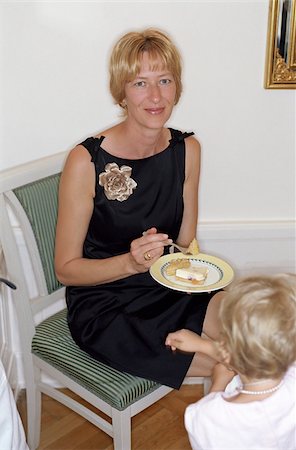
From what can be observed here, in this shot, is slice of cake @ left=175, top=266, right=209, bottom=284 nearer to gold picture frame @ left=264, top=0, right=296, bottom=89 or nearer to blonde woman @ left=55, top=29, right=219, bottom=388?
blonde woman @ left=55, top=29, right=219, bottom=388

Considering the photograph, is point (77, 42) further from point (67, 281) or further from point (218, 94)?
point (67, 281)

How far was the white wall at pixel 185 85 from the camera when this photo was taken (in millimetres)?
2379

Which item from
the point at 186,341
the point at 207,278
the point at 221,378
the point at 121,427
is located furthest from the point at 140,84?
the point at 121,427

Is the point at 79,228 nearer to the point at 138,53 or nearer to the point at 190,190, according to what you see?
the point at 190,190

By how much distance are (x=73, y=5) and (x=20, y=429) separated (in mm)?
1518

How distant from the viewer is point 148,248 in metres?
1.91

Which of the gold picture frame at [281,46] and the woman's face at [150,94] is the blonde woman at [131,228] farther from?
the gold picture frame at [281,46]

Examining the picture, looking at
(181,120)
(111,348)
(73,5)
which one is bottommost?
(111,348)

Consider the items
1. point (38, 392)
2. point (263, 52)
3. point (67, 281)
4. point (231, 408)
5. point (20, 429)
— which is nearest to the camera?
point (231, 408)

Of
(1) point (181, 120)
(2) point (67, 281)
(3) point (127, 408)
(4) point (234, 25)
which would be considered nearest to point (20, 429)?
(3) point (127, 408)

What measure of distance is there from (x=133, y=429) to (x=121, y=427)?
2.06 ft

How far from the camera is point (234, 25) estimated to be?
2438mm

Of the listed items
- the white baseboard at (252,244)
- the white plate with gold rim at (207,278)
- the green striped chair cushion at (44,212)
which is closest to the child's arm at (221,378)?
the white plate with gold rim at (207,278)

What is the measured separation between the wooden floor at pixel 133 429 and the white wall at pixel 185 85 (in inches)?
34.2
